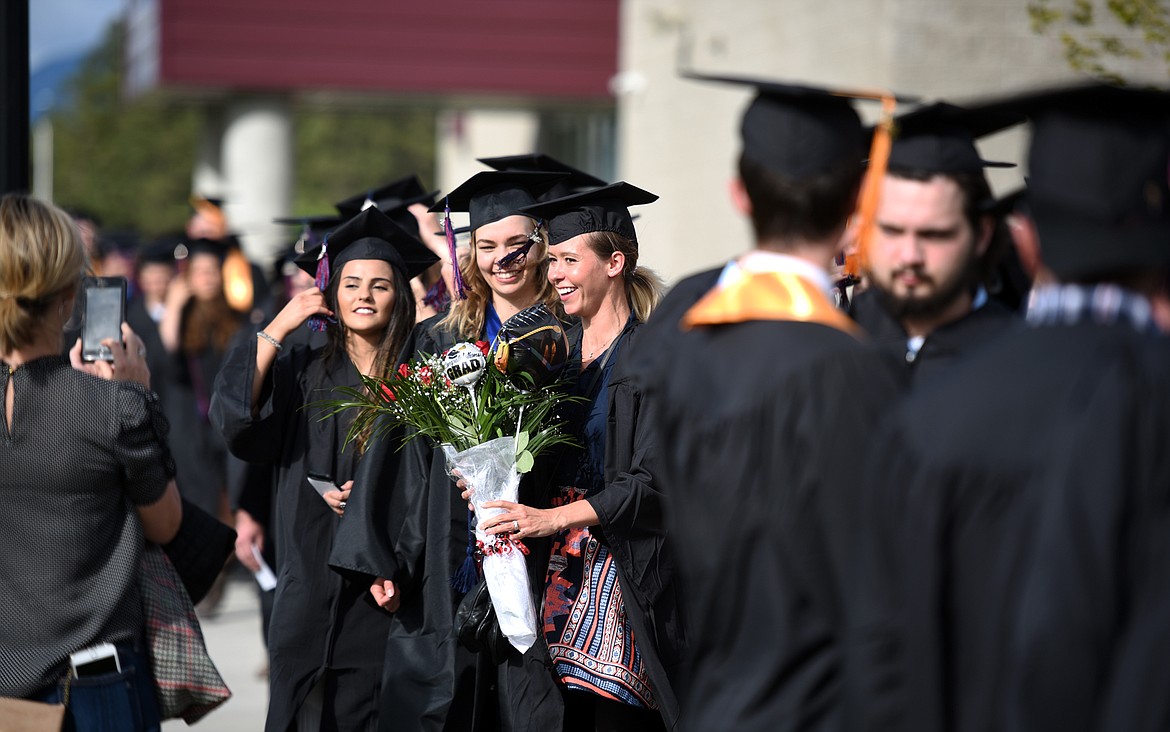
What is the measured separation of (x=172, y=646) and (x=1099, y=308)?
8.58 feet

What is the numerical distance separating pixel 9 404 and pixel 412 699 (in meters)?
1.71

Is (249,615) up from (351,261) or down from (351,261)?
down

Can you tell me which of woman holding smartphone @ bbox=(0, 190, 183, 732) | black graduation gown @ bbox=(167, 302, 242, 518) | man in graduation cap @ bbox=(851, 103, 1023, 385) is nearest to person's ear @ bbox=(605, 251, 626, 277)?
man in graduation cap @ bbox=(851, 103, 1023, 385)

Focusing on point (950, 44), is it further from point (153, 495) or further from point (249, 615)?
point (153, 495)

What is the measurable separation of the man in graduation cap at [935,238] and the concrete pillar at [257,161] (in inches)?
724

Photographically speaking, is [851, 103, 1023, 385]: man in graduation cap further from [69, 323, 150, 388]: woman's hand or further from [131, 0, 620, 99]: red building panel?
[131, 0, 620, 99]: red building panel

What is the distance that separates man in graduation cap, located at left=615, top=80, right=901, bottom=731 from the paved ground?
13.2ft

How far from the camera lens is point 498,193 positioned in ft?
15.9

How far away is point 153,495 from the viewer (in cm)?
353

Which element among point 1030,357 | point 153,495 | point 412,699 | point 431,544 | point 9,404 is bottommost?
point 412,699

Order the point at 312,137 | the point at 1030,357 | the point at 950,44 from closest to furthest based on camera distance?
the point at 1030,357, the point at 950,44, the point at 312,137

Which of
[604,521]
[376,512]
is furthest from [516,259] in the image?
[604,521]

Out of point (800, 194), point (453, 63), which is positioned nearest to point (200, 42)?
point (453, 63)

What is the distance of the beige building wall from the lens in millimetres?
11664
